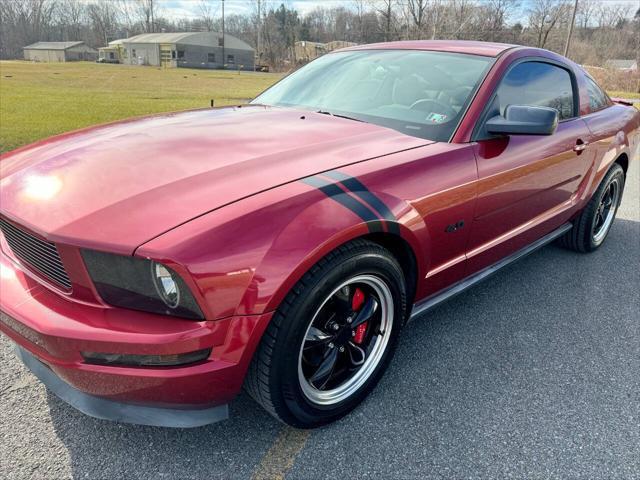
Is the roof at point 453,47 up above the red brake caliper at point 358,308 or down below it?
above

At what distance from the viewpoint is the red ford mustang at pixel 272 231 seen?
4.99 feet

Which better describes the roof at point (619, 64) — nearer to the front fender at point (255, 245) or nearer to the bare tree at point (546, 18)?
the bare tree at point (546, 18)

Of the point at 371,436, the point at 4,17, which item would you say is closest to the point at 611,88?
the point at 371,436

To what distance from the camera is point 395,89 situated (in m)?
2.82

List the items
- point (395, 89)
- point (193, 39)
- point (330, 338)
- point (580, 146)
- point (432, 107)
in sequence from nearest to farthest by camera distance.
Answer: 1. point (330, 338)
2. point (432, 107)
3. point (395, 89)
4. point (580, 146)
5. point (193, 39)

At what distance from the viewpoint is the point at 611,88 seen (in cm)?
2483

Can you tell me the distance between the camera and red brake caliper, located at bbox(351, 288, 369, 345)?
205 cm

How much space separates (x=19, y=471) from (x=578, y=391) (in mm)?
2396

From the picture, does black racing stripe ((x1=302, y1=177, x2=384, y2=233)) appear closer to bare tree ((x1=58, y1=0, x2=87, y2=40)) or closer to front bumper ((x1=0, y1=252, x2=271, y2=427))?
front bumper ((x1=0, y1=252, x2=271, y2=427))

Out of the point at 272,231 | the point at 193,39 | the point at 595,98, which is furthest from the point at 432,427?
the point at 193,39

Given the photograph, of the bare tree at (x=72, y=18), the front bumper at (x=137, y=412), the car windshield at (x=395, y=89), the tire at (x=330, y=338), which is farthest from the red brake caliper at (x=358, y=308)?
the bare tree at (x=72, y=18)

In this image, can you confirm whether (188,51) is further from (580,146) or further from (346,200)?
(346,200)

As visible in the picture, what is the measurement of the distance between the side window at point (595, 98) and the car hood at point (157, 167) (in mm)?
2141

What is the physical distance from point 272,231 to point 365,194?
0.46 m
